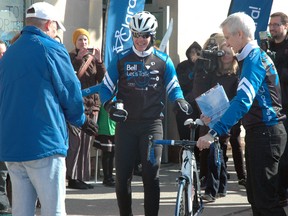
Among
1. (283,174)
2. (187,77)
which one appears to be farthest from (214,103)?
(187,77)

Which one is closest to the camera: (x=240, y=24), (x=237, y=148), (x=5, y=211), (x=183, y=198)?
(x=240, y=24)

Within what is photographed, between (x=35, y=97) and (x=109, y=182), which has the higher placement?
(x=35, y=97)

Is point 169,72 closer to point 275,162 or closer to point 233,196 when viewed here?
point 275,162

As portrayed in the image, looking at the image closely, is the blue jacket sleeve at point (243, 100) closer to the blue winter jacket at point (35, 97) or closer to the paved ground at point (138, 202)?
the blue winter jacket at point (35, 97)

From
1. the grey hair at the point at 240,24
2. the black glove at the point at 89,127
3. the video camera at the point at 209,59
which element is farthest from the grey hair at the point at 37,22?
the video camera at the point at 209,59

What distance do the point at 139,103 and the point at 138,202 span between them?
92.6 inches

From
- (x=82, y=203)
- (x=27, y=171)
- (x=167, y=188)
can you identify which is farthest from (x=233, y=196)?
(x=27, y=171)

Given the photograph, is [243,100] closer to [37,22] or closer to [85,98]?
[37,22]

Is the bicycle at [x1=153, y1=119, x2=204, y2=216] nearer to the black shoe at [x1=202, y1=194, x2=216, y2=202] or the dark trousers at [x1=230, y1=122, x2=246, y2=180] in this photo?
the black shoe at [x1=202, y1=194, x2=216, y2=202]

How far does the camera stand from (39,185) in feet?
17.4

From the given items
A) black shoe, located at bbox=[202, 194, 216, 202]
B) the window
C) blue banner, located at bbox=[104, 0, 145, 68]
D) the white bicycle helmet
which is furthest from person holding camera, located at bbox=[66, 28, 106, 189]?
the white bicycle helmet

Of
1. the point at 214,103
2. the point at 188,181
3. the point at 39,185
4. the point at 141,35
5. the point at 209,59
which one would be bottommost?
the point at 188,181

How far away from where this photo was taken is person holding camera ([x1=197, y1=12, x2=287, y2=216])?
5.99m

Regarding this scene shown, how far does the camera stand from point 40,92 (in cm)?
529
